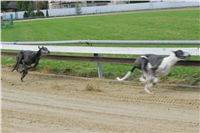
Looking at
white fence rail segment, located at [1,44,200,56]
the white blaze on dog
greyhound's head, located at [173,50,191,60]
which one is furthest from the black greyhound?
greyhound's head, located at [173,50,191,60]

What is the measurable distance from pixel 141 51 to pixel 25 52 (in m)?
3.45

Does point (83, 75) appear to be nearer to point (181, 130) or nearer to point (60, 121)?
point (60, 121)

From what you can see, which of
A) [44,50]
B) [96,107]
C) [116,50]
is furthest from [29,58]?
[96,107]

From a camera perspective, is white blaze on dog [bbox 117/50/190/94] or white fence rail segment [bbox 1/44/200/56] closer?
white blaze on dog [bbox 117/50/190/94]

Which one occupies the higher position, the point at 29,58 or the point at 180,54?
the point at 180,54

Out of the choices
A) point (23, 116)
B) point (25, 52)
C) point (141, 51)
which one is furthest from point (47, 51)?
point (23, 116)

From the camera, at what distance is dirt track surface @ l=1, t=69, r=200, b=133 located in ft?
22.7

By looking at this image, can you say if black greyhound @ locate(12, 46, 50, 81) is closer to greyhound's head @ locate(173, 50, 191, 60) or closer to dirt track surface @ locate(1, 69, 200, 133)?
dirt track surface @ locate(1, 69, 200, 133)

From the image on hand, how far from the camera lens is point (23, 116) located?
7.75 metres

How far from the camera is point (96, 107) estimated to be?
8.34 metres

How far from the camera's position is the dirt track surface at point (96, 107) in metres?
6.93

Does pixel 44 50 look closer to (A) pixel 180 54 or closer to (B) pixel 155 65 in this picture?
(B) pixel 155 65

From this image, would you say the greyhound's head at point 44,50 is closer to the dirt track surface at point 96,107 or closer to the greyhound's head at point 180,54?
the dirt track surface at point 96,107

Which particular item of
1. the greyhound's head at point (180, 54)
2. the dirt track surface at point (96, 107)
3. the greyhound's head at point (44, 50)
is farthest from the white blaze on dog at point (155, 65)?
the greyhound's head at point (44, 50)
